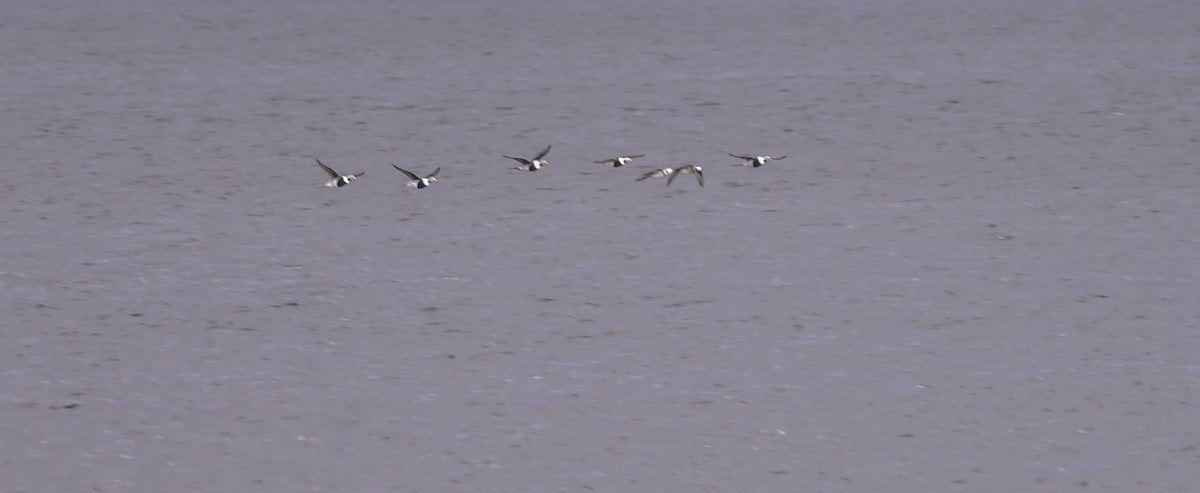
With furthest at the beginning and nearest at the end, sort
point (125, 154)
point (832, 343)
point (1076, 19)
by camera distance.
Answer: point (1076, 19), point (125, 154), point (832, 343)

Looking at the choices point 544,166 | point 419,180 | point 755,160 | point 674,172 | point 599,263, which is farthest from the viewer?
point 544,166

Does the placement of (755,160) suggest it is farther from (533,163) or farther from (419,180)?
(419,180)

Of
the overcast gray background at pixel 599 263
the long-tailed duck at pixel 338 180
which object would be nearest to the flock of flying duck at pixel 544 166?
the long-tailed duck at pixel 338 180

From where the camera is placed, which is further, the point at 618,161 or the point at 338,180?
the point at 618,161

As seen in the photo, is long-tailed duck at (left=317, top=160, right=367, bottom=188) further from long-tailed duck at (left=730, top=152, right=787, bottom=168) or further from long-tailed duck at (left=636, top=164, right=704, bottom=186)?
long-tailed duck at (left=730, top=152, right=787, bottom=168)

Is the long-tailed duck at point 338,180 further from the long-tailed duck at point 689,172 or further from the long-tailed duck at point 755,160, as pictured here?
the long-tailed duck at point 755,160

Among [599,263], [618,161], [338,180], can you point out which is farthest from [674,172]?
[338,180]

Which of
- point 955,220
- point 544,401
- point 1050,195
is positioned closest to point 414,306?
point 544,401

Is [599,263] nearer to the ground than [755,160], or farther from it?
nearer to the ground

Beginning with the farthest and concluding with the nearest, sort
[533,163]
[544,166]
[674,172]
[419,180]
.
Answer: [544,166]
[533,163]
[674,172]
[419,180]

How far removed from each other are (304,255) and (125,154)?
2.94 m

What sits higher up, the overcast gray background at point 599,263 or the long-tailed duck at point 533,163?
the long-tailed duck at point 533,163

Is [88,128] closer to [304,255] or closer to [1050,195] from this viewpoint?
[304,255]

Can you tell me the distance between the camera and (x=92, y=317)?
1023 centimetres
